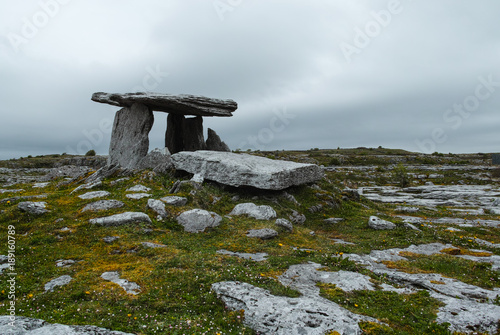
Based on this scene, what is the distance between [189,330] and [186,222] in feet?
28.1

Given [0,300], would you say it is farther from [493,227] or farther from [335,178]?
[335,178]

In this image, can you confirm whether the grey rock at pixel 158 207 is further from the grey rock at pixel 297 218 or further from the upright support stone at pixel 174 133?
the upright support stone at pixel 174 133

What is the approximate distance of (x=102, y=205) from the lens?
51.2ft

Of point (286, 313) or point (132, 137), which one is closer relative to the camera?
point (286, 313)

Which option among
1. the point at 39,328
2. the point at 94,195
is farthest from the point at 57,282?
the point at 94,195

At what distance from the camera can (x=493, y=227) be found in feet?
60.7

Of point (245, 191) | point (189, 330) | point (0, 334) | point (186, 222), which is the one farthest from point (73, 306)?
point (245, 191)

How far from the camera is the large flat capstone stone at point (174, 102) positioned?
81.0 ft

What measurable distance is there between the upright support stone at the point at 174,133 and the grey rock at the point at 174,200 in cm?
1484

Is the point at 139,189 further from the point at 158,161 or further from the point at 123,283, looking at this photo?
the point at 123,283

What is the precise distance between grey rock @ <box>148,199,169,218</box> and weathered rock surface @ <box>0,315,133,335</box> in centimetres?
891

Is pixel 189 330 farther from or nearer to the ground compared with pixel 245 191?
nearer to the ground

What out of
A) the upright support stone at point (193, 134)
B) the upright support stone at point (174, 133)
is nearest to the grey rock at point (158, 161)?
the upright support stone at point (193, 134)

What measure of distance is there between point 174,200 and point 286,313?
10879 mm
